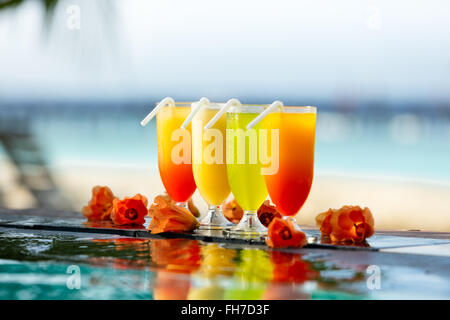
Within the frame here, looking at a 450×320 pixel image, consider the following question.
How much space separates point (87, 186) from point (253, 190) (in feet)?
14.4

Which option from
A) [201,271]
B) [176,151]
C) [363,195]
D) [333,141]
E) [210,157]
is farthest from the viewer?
[333,141]

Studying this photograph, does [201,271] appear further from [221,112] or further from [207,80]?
[207,80]

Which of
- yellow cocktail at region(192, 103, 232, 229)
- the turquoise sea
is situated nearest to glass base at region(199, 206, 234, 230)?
yellow cocktail at region(192, 103, 232, 229)

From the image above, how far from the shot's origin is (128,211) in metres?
1.51

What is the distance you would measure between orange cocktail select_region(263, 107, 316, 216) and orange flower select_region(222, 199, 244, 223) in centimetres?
21

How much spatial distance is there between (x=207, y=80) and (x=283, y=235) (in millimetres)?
5485

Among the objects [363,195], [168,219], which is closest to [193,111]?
[168,219]

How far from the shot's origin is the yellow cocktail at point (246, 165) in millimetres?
1337

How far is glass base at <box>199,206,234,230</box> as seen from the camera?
1446 mm

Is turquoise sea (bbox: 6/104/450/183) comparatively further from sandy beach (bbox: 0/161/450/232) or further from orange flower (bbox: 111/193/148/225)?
orange flower (bbox: 111/193/148/225)

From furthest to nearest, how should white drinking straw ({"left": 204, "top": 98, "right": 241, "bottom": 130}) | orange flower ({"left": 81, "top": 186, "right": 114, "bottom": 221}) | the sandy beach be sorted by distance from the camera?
the sandy beach → orange flower ({"left": 81, "top": 186, "right": 114, "bottom": 221}) → white drinking straw ({"left": 204, "top": 98, "right": 241, "bottom": 130})

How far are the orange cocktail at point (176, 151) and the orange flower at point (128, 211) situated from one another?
7 centimetres

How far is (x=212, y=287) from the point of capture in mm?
918
